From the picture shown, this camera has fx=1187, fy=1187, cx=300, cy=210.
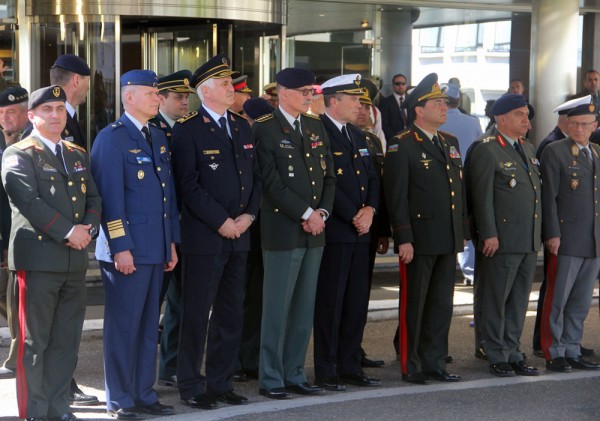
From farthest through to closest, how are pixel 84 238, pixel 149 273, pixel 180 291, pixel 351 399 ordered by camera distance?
pixel 180 291 < pixel 351 399 < pixel 149 273 < pixel 84 238

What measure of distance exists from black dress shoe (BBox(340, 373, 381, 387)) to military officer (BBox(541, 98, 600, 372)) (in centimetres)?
140

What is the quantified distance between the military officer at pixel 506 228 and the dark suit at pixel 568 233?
0.20m

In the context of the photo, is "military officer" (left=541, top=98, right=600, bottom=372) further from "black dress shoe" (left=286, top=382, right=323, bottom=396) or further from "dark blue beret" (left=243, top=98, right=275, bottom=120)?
"dark blue beret" (left=243, top=98, right=275, bottom=120)

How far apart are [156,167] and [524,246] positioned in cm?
273

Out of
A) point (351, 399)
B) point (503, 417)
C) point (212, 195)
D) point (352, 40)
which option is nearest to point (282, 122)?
point (212, 195)

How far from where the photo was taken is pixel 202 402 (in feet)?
22.2

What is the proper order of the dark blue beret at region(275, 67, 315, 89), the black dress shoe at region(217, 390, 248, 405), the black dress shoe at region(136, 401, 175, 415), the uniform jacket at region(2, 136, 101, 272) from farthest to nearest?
1. the dark blue beret at region(275, 67, 315, 89)
2. the black dress shoe at region(217, 390, 248, 405)
3. the black dress shoe at region(136, 401, 175, 415)
4. the uniform jacket at region(2, 136, 101, 272)

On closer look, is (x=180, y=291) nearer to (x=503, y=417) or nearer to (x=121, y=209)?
(x=121, y=209)

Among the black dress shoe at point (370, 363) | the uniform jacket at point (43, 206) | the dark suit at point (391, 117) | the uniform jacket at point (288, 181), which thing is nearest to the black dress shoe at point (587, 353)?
the black dress shoe at point (370, 363)

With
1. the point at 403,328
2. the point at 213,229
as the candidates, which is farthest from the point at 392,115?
the point at 213,229

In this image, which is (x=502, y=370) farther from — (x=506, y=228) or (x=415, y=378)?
(x=506, y=228)

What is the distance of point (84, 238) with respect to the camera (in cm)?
615

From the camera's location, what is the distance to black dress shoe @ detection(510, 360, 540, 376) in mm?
7957

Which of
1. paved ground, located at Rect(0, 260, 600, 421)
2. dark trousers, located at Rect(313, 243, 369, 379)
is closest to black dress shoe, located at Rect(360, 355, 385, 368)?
paved ground, located at Rect(0, 260, 600, 421)
